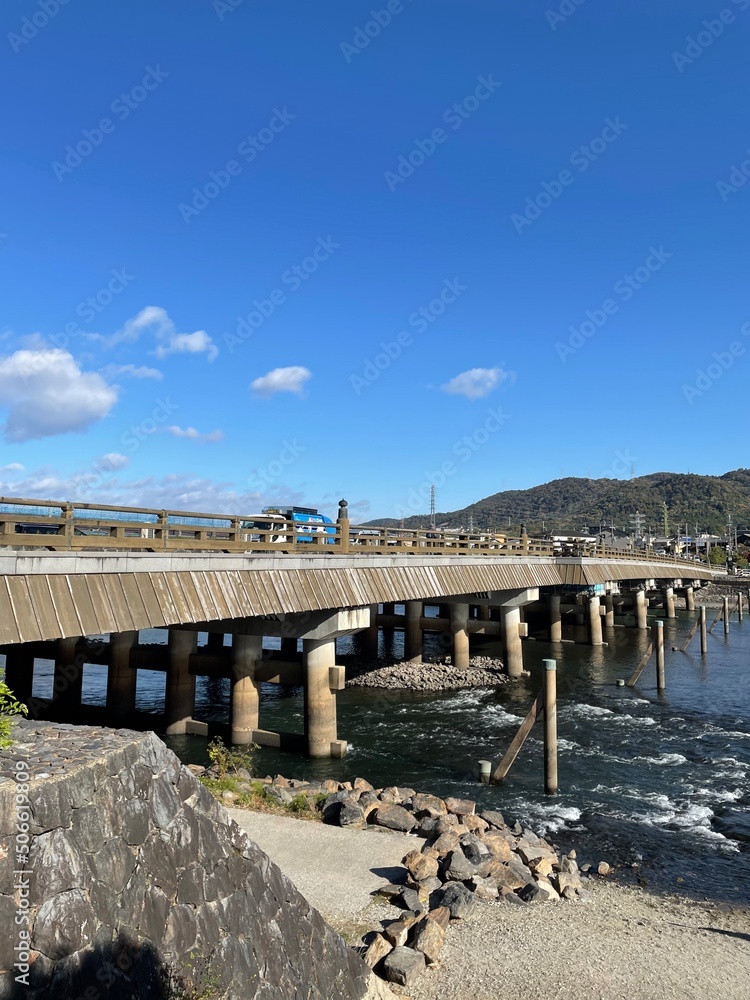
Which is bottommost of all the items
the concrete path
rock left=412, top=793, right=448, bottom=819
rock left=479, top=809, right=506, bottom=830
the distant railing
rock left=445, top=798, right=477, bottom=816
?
rock left=479, top=809, right=506, bottom=830

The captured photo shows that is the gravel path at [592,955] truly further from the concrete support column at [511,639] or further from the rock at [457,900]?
the concrete support column at [511,639]

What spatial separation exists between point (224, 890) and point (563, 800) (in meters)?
14.2

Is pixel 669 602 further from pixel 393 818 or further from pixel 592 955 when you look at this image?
pixel 592 955

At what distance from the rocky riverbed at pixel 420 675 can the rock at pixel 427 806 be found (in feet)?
52.4

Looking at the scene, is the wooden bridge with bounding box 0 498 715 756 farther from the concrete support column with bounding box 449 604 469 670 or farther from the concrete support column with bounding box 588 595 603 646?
the concrete support column with bounding box 588 595 603 646

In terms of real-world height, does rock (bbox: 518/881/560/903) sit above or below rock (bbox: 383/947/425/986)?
below

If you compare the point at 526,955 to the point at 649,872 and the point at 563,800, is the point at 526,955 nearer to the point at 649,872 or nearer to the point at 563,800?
the point at 649,872

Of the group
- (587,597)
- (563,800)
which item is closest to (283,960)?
(563,800)

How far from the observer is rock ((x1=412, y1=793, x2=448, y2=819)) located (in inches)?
572

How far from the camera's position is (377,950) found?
8.88 m

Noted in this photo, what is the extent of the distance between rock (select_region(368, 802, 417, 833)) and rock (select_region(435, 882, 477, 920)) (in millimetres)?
2882

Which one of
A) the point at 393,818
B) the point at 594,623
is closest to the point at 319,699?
the point at 393,818

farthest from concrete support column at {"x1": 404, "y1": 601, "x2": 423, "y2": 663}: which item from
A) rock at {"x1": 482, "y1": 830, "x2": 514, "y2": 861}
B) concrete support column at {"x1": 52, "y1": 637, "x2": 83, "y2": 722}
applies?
rock at {"x1": 482, "y1": 830, "x2": 514, "y2": 861}

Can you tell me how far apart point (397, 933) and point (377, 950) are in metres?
0.47
